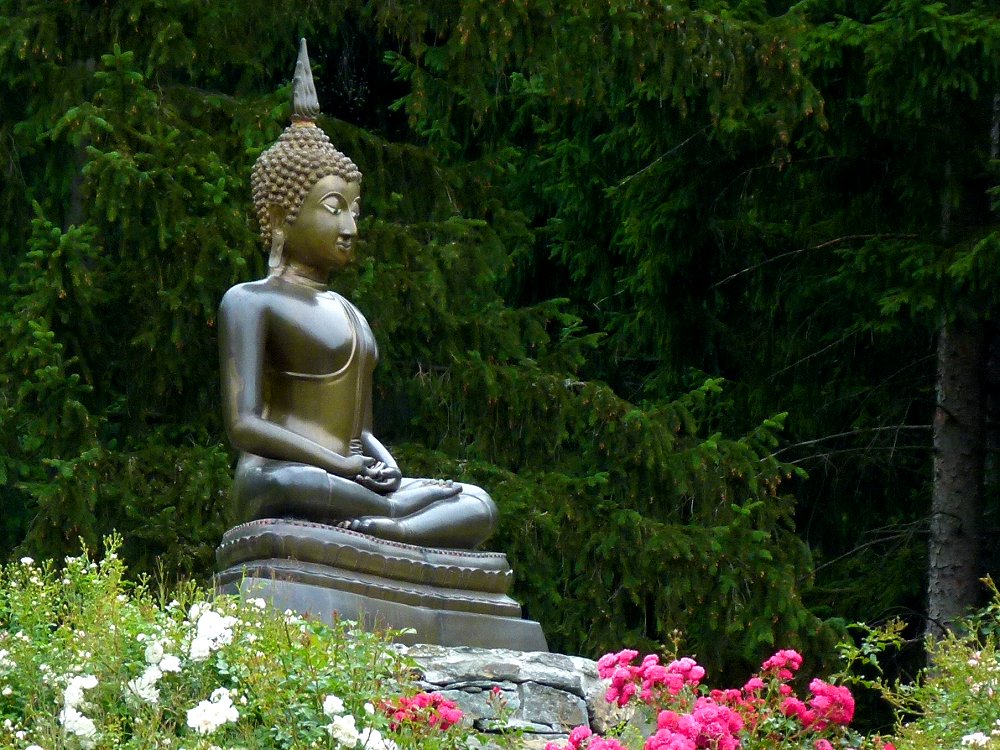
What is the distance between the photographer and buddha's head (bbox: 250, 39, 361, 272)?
8844 mm

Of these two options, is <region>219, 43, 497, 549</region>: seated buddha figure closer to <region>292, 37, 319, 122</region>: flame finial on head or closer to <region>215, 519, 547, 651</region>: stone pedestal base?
<region>292, 37, 319, 122</region>: flame finial on head

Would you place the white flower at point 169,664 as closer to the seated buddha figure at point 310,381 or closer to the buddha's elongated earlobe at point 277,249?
the seated buddha figure at point 310,381

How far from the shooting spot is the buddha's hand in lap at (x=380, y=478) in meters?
8.58

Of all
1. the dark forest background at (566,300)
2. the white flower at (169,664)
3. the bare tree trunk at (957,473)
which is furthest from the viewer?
the bare tree trunk at (957,473)

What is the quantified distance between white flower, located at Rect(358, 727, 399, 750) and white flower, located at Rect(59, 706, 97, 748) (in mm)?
729

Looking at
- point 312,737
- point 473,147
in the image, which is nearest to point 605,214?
point 473,147

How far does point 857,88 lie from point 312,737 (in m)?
9.49

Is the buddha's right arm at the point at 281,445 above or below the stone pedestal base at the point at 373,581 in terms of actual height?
above

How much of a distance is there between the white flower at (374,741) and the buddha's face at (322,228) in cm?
361

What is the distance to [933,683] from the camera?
23.4ft

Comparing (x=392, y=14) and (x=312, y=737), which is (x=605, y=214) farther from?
(x=312, y=737)

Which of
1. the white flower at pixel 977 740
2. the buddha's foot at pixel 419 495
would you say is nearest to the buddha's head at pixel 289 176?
the buddha's foot at pixel 419 495


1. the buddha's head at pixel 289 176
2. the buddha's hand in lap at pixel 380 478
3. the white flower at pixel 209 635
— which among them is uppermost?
the buddha's head at pixel 289 176

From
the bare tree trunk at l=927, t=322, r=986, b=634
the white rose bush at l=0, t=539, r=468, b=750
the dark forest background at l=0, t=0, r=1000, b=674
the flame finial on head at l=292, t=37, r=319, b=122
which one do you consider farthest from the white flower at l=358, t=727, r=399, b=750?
the bare tree trunk at l=927, t=322, r=986, b=634
